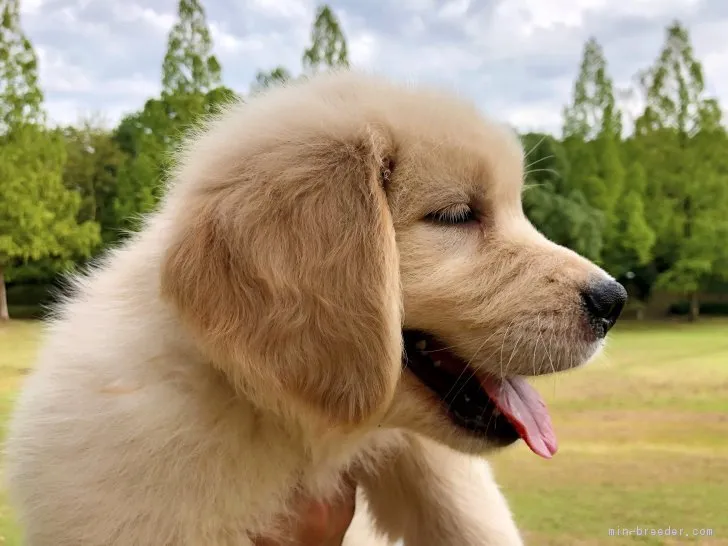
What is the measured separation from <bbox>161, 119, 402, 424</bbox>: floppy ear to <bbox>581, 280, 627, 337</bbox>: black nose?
332 mm

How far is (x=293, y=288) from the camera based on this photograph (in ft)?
3.32

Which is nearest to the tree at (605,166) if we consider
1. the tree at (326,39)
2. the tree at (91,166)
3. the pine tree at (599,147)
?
the pine tree at (599,147)

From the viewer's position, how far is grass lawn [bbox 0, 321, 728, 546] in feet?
6.65

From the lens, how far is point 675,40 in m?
2.72

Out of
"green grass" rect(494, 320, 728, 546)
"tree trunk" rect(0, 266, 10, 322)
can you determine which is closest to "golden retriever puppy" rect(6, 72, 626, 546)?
"green grass" rect(494, 320, 728, 546)

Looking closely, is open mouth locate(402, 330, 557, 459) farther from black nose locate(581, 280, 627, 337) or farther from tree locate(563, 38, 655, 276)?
tree locate(563, 38, 655, 276)

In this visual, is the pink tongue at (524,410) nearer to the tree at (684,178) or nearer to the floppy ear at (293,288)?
the floppy ear at (293,288)

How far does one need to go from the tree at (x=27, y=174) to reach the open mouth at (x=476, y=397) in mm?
1827

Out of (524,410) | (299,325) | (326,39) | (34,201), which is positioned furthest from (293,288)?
(34,201)

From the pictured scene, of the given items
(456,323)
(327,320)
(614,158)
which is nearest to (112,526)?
(327,320)

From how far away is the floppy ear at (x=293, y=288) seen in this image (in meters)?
1.00

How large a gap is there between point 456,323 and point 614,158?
7.49ft

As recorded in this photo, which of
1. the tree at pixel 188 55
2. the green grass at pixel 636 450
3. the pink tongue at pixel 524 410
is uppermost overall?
the tree at pixel 188 55

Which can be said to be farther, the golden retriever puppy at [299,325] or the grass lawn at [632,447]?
the grass lawn at [632,447]
